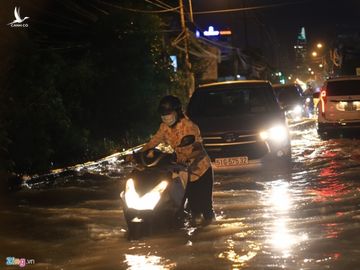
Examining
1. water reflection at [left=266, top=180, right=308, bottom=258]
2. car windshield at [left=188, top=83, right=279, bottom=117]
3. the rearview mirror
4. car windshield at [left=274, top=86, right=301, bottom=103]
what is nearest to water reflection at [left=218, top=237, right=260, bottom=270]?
water reflection at [left=266, top=180, right=308, bottom=258]

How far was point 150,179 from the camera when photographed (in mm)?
6867

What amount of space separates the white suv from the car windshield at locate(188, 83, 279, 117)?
651cm

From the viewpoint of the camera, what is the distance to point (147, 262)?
21.2 ft

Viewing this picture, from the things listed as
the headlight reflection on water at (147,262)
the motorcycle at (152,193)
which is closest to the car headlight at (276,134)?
the motorcycle at (152,193)

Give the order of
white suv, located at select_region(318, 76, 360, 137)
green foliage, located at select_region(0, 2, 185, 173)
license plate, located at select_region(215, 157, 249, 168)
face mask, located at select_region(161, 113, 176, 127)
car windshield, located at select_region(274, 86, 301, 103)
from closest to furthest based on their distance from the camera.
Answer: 1. face mask, located at select_region(161, 113, 176, 127)
2. license plate, located at select_region(215, 157, 249, 168)
3. green foliage, located at select_region(0, 2, 185, 173)
4. white suv, located at select_region(318, 76, 360, 137)
5. car windshield, located at select_region(274, 86, 301, 103)

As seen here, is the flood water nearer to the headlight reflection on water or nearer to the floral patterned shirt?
the headlight reflection on water

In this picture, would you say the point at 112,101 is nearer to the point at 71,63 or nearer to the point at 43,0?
the point at 71,63

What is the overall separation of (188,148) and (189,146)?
8cm

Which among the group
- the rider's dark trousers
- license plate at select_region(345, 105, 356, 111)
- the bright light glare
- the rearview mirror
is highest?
license plate at select_region(345, 105, 356, 111)

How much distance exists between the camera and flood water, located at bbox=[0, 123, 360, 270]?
6461mm

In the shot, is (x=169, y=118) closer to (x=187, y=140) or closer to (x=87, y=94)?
(x=187, y=140)

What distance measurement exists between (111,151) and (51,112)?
13.4ft

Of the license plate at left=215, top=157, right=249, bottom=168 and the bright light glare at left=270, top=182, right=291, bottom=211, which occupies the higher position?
the license plate at left=215, top=157, right=249, bottom=168

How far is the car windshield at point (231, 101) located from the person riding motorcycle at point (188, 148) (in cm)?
456
